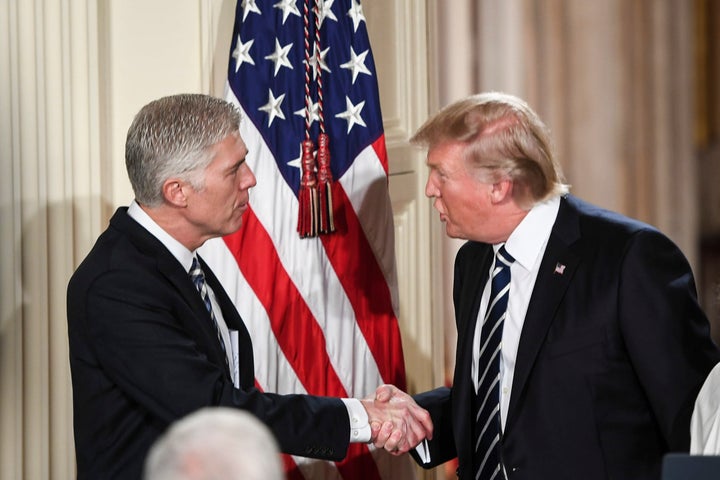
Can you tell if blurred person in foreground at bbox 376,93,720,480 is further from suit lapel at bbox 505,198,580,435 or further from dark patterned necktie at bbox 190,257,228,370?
dark patterned necktie at bbox 190,257,228,370

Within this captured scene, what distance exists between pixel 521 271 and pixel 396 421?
591mm

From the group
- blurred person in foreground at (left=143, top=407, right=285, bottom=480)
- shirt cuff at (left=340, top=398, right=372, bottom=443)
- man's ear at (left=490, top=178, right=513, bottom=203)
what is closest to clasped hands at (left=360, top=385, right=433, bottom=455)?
shirt cuff at (left=340, top=398, right=372, bottom=443)

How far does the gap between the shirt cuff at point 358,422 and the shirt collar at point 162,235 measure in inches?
24.1

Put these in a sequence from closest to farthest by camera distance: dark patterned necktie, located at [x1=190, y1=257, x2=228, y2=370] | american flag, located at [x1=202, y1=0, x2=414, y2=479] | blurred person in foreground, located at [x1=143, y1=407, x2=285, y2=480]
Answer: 1. blurred person in foreground, located at [x1=143, y1=407, x2=285, y2=480]
2. dark patterned necktie, located at [x1=190, y1=257, x2=228, y2=370]
3. american flag, located at [x1=202, y1=0, x2=414, y2=479]

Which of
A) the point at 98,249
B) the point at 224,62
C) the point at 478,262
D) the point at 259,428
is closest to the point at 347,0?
the point at 224,62

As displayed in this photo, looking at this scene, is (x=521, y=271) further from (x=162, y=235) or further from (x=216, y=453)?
(x=216, y=453)

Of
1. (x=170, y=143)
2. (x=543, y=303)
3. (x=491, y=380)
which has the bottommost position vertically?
(x=491, y=380)

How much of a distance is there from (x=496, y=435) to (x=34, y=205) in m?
1.68

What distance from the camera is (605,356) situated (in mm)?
3082

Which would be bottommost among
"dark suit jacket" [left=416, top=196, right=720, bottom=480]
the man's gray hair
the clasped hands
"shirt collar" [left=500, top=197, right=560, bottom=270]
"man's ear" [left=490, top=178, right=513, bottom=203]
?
the clasped hands

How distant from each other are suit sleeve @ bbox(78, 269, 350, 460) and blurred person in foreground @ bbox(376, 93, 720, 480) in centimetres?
75

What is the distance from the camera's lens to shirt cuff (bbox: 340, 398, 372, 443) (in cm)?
330

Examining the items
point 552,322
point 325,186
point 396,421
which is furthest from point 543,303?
point 325,186

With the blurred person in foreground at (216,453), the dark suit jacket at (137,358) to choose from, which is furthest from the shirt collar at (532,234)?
the blurred person in foreground at (216,453)
